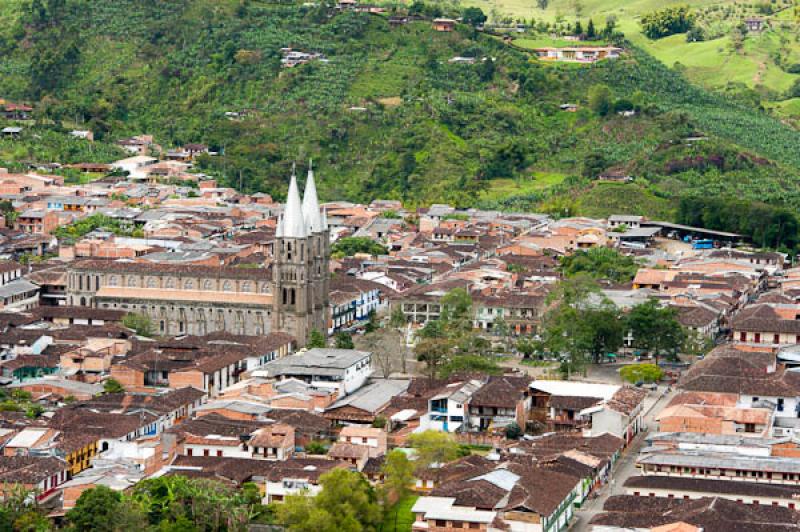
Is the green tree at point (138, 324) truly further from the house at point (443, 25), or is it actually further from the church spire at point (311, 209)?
the house at point (443, 25)

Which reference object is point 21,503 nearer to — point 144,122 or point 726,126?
point 144,122

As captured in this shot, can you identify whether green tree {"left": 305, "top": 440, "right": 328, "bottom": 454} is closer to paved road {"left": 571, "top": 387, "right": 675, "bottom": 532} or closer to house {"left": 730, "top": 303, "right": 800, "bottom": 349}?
paved road {"left": 571, "top": 387, "right": 675, "bottom": 532}

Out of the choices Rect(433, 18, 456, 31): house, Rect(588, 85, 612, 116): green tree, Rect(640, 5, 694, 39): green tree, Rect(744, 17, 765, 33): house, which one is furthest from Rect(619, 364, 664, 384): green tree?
Rect(640, 5, 694, 39): green tree

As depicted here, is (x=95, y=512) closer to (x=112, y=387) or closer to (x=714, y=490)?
(x=112, y=387)

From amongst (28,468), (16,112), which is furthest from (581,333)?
(16,112)

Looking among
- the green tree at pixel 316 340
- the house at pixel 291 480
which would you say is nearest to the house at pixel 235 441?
the house at pixel 291 480
